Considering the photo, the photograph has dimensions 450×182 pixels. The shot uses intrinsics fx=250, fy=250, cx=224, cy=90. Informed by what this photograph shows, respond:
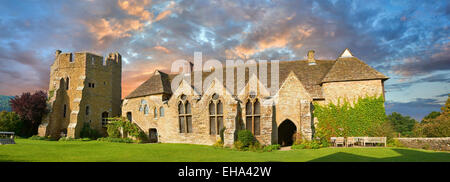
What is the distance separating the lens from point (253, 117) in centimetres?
2442

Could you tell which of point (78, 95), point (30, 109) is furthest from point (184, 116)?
point (30, 109)

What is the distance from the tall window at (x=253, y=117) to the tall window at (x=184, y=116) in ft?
22.1

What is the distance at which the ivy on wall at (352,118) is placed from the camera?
77.8 feet

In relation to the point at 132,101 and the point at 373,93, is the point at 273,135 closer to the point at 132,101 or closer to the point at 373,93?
the point at 373,93

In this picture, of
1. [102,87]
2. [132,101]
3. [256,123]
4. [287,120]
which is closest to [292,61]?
[287,120]

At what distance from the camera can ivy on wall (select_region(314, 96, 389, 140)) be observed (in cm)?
2370

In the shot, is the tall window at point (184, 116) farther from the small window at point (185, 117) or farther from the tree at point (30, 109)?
the tree at point (30, 109)

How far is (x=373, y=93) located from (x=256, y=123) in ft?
38.6

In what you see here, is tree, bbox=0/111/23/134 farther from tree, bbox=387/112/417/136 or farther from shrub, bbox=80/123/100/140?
tree, bbox=387/112/417/136

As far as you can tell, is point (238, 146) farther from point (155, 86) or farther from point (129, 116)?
point (129, 116)

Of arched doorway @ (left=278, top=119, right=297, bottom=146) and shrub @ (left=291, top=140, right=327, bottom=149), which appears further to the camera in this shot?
arched doorway @ (left=278, top=119, right=297, bottom=146)

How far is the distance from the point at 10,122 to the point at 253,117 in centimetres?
2991

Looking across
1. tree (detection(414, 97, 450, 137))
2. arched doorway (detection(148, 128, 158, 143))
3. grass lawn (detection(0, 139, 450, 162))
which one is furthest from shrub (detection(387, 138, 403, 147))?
arched doorway (detection(148, 128, 158, 143))

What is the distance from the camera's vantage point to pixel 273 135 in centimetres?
2377
